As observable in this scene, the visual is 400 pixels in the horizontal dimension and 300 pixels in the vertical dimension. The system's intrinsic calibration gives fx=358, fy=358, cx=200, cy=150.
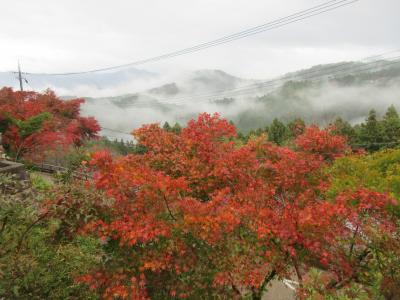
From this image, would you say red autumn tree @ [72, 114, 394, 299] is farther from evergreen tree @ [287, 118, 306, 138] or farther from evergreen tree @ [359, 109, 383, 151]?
evergreen tree @ [359, 109, 383, 151]

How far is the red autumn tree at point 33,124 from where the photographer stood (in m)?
18.3

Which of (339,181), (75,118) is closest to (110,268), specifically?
(339,181)

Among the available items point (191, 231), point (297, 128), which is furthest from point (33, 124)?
point (297, 128)

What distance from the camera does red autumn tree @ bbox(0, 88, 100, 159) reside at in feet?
60.2

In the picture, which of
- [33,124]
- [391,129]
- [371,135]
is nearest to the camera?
[33,124]

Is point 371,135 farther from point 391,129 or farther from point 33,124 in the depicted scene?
point 33,124

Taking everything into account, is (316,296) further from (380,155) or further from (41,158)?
(41,158)

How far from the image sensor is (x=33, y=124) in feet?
60.0

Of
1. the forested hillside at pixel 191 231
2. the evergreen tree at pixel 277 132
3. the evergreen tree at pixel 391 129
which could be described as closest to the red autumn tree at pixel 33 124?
the forested hillside at pixel 191 231

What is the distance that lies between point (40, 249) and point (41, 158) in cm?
1421

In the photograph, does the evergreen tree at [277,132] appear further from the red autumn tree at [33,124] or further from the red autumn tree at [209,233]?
the red autumn tree at [209,233]

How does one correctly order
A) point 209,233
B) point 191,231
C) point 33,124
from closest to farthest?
point 209,233 → point 191,231 → point 33,124

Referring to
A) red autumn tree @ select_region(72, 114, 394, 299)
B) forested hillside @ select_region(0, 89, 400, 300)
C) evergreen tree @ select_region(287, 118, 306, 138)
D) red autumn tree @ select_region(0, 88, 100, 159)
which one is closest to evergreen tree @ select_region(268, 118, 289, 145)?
evergreen tree @ select_region(287, 118, 306, 138)

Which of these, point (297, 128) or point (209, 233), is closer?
point (209, 233)
